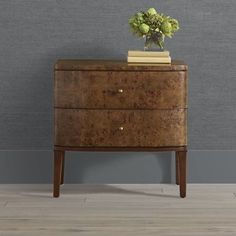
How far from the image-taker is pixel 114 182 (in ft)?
11.8

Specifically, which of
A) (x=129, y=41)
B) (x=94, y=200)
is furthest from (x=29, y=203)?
(x=129, y=41)

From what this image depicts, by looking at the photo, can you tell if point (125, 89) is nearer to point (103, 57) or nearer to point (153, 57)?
point (153, 57)

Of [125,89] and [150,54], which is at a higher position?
[150,54]

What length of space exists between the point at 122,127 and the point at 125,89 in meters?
0.17

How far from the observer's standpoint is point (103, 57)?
11.7 ft

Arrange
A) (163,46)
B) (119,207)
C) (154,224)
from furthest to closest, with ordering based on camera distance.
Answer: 1. (163,46)
2. (119,207)
3. (154,224)

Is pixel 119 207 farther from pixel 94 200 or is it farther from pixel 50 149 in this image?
pixel 50 149

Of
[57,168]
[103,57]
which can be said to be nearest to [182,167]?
[57,168]

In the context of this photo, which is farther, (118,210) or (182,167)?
(182,167)

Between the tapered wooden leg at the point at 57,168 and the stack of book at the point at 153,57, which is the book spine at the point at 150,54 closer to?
the stack of book at the point at 153,57

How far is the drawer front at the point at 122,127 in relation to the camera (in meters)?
3.18

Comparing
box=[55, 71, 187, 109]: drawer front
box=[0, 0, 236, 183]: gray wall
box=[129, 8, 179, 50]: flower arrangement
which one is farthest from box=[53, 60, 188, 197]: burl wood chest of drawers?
box=[0, 0, 236, 183]: gray wall

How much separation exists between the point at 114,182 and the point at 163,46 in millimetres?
715

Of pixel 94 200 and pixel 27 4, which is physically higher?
pixel 27 4
